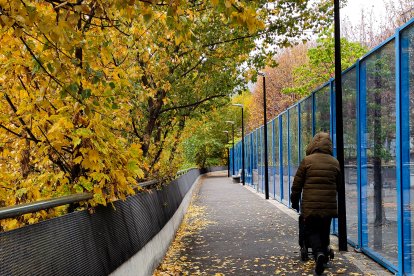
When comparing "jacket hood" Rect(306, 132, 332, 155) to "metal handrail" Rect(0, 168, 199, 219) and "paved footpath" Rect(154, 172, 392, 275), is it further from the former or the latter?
"metal handrail" Rect(0, 168, 199, 219)

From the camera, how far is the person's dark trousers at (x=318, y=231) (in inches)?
293

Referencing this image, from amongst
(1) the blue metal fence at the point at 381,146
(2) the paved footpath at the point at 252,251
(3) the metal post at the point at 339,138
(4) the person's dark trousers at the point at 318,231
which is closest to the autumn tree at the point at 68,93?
(1) the blue metal fence at the point at 381,146

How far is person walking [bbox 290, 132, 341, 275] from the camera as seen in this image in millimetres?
7402

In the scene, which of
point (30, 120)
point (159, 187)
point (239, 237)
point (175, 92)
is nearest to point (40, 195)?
point (30, 120)

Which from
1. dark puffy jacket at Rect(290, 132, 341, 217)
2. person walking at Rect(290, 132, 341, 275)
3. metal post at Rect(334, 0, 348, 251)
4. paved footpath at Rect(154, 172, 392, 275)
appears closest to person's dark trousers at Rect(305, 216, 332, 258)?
person walking at Rect(290, 132, 341, 275)

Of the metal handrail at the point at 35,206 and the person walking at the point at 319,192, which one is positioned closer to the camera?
the metal handrail at the point at 35,206

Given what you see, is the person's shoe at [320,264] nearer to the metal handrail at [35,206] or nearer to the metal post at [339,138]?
the metal post at [339,138]

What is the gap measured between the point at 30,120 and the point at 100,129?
707 millimetres

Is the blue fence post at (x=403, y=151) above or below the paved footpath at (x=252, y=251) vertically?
above

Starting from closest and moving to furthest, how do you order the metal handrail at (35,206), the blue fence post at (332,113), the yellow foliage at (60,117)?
the metal handrail at (35,206) < the yellow foliage at (60,117) < the blue fence post at (332,113)

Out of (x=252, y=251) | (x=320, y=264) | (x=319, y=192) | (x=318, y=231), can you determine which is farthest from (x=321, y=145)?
(x=252, y=251)

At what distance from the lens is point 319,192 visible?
742 cm

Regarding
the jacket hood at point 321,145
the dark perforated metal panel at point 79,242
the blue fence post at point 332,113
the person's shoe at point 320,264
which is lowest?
the person's shoe at point 320,264

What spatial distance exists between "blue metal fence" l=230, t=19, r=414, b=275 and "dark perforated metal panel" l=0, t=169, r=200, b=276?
338 centimetres
